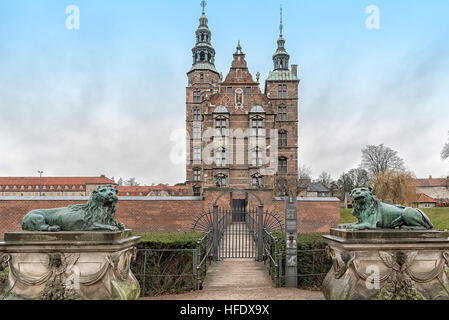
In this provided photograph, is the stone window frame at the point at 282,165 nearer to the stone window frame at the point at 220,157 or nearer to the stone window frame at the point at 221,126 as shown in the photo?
the stone window frame at the point at 220,157

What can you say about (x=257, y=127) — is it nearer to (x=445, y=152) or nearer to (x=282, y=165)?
(x=282, y=165)

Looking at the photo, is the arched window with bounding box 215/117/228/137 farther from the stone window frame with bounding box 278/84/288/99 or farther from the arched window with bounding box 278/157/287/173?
the stone window frame with bounding box 278/84/288/99

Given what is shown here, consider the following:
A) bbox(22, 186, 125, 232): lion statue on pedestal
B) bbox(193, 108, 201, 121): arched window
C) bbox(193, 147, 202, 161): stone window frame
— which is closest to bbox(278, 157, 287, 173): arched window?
bbox(193, 147, 202, 161): stone window frame

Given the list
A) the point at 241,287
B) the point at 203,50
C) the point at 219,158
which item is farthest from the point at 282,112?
the point at 241,287

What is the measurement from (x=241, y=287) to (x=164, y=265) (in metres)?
1.96

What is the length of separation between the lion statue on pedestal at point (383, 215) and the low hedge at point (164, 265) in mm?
4041

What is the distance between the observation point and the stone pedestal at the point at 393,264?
4.23 metres

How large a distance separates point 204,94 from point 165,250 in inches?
1240

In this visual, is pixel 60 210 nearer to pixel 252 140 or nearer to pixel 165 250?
pixel 165 250

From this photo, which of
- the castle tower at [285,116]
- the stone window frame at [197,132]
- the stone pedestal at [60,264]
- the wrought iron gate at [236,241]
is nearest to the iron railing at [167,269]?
the wrought iron gate at [236,241]

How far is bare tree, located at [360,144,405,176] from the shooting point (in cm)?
4616
